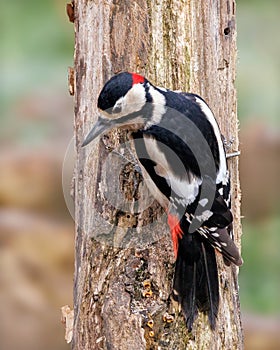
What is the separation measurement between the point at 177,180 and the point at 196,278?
0.32 meters

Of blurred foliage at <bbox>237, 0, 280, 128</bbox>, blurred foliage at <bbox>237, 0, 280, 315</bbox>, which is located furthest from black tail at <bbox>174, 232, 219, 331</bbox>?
blurred foliage at <bbox>237, 0, 280, 128</bbox>

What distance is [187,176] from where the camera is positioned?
249cm

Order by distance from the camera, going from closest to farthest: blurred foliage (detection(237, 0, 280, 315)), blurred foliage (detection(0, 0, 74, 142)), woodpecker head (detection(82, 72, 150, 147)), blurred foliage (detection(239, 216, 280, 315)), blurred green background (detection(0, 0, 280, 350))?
woodpecker head (detection(82, 72, 150, 147)), blurred green background (detection(0, 0, 280, 350)), blurred foliage (detection(239, 216, 280, 315)), blurred foliage (detection(237, 0, 280, 315)), blurred foliage (detection(0, 0, 74, 142))

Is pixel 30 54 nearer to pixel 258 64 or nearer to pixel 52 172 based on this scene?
pixel 52 172

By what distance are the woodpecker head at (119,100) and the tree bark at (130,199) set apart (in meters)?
0.11

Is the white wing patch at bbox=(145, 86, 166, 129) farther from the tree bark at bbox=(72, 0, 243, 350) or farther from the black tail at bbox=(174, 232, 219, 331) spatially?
the black tail at bbox=(174, 232, 219, 331)

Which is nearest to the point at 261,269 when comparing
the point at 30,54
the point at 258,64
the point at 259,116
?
the point at 259,116

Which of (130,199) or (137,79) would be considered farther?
(130,199)

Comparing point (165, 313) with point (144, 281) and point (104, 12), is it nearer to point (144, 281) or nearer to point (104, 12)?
point (144, 281)

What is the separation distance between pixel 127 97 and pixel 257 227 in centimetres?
381

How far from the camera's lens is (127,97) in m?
2.45

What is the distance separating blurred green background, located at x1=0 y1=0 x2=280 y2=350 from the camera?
531cm

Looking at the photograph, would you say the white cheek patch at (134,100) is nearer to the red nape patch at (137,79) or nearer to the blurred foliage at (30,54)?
the red nape patch at (137,79)

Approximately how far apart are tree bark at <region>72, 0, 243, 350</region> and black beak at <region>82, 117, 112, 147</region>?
0.14m
